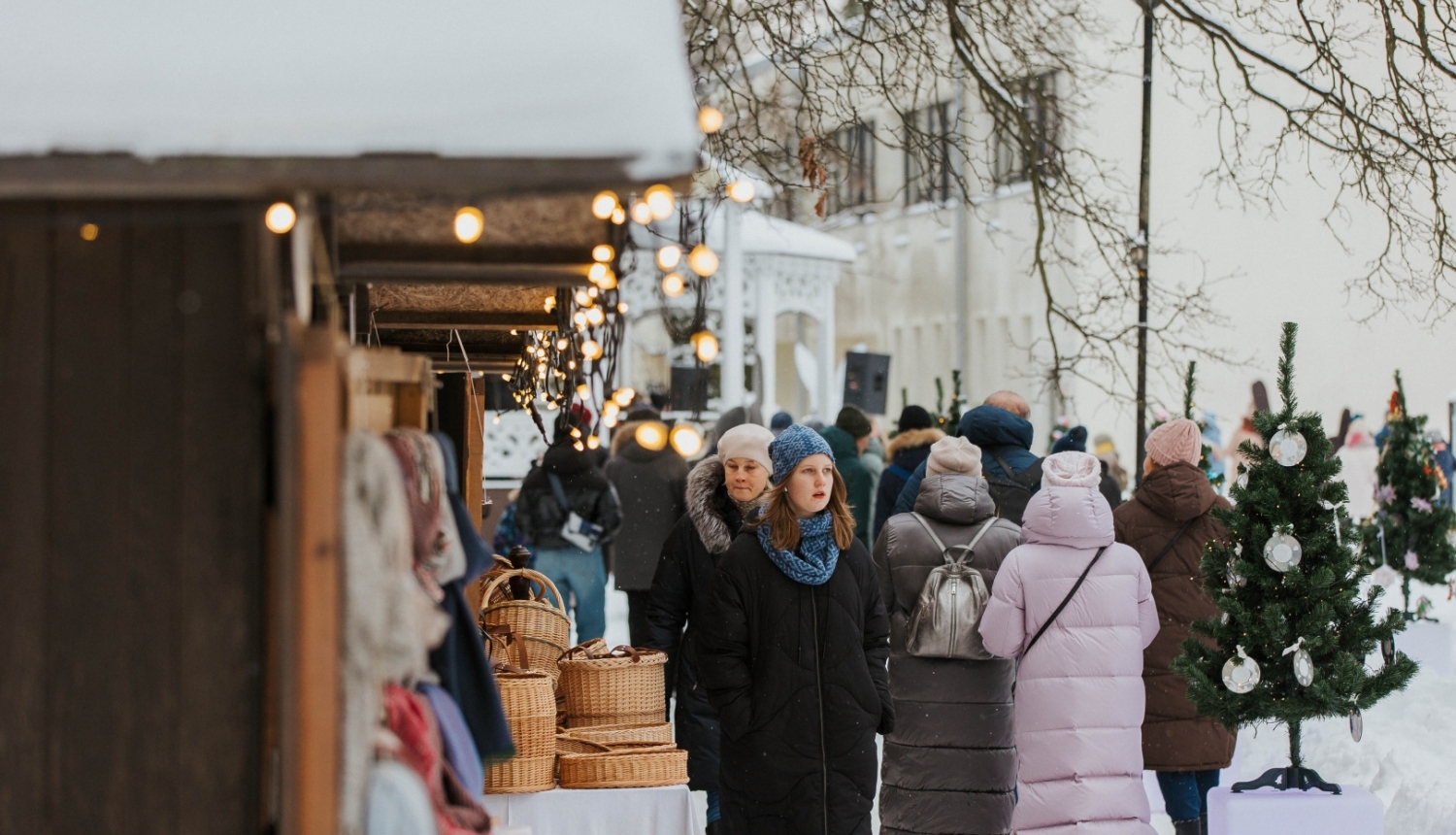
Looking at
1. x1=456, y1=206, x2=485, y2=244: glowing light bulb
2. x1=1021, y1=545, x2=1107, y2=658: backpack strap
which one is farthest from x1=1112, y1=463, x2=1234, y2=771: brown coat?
x1=456, y1=206, x2=485, y2=244: glowing light bulb

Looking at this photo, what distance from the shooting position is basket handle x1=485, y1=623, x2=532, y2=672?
6.21m

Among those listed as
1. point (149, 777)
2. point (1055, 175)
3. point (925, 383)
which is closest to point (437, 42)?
point (149, 777)

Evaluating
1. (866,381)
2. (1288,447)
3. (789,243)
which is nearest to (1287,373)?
(1288,447)

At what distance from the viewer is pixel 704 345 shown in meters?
5.00

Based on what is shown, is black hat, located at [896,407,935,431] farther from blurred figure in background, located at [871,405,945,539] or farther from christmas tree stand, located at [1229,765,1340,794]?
christmas tree stand, located at [1229,765,1340,794]

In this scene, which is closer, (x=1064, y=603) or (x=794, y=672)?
(x=794, y=672)

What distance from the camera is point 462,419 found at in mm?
6539

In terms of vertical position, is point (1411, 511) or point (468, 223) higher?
point (468, 223)

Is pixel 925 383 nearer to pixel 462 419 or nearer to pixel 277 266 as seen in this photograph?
pixel 462 419

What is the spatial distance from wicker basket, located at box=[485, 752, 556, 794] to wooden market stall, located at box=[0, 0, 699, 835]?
234 centimetres

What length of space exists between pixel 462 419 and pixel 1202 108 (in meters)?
16.8

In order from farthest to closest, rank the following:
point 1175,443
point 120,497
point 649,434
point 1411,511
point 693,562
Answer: point 1411,511
point 1175,443
point 693,562
point 649,434
point 120,497

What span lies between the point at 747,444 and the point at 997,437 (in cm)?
160

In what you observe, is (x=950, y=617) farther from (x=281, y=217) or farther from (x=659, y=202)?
(x=281, y=217)
